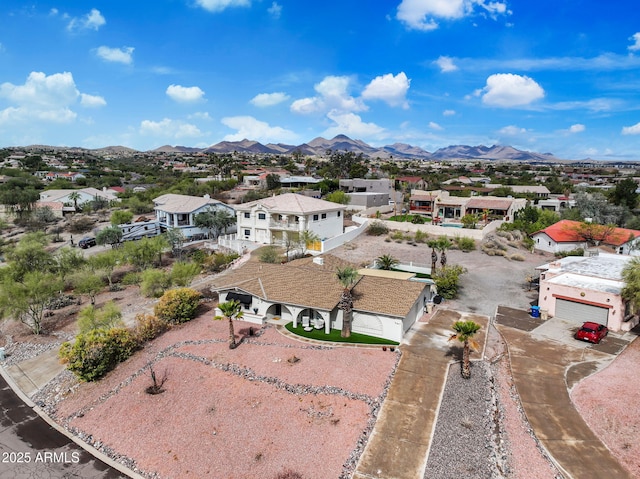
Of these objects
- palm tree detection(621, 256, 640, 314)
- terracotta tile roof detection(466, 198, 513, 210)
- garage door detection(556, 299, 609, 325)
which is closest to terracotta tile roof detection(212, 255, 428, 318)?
garage door detection(556, 299, 609, 325)

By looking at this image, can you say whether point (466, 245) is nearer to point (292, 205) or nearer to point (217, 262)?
point (292, 205)

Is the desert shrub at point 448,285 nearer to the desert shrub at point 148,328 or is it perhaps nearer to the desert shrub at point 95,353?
the desert shrub at point 148,328

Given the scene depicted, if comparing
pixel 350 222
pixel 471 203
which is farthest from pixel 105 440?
pixel 471 203

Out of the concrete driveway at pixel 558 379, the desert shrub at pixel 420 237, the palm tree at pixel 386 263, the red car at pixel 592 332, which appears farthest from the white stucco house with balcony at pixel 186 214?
the red car at pixel 592 332

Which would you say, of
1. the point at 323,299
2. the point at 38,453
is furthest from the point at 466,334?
the point at 38,453

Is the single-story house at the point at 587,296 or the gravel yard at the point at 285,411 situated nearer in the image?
the gravel yard at the point at 285,411
